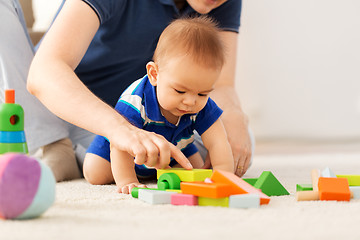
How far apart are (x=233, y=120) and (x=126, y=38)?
41cm

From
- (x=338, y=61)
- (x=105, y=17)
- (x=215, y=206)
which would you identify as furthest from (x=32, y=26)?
(x=338, y=61)

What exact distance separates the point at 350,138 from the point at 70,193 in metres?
2.39

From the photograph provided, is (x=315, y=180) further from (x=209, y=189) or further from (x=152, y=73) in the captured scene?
(x=152, y=73)

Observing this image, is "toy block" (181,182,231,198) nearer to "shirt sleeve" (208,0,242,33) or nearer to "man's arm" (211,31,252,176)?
"man's arm" (211,31,252,176)

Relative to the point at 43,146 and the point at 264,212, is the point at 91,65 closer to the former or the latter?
the point at 43,146

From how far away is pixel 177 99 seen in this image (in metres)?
1.06

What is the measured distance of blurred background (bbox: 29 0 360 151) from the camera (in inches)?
119

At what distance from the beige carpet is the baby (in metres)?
0.21

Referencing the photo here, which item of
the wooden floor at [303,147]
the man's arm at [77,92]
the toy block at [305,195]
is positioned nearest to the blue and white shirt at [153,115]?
the man's arm at [77,92]

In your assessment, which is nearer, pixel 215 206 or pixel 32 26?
pixel 215 206

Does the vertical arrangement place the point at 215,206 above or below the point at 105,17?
below

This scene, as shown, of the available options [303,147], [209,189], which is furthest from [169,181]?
[303,147]

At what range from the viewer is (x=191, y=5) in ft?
4.33

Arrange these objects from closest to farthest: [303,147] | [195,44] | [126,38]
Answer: [195,44] → [126,38] → [303,147]
